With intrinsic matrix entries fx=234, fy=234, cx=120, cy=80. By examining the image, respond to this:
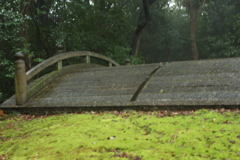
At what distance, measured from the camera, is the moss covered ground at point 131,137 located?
3215 millimetres

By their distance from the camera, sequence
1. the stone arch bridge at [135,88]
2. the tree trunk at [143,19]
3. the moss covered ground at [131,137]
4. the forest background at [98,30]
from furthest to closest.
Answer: the tree trunk at [143,19] → the forest background at [98,30] → the stone arch bridge at [135,88] → the moss covered ground at [131,137]

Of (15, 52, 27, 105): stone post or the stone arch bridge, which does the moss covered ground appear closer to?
the stone arch bridge

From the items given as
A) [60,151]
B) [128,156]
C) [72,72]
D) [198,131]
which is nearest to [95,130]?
[60,151]

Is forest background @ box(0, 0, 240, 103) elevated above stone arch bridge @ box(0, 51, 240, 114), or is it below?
above

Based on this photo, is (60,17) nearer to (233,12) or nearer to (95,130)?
(95,130)

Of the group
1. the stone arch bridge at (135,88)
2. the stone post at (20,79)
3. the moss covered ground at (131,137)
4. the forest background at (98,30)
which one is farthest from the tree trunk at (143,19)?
the moss covered ground at (131,137)

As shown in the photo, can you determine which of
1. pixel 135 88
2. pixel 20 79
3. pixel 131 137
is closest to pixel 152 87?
pixel 135 88

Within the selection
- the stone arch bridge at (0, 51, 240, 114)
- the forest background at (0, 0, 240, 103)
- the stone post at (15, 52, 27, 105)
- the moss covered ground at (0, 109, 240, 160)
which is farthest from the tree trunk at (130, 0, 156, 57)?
the moss covered ground at (0, 109, 240, 160)

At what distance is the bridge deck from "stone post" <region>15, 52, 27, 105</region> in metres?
0.30

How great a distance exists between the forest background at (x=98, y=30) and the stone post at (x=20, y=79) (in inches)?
27.9

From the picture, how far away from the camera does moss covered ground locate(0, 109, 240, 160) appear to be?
3.21 metres

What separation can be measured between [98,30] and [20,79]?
9.25 metres

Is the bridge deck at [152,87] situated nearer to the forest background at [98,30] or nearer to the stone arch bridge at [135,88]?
the stone arch bridge at [135,88]

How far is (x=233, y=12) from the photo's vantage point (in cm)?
2870
